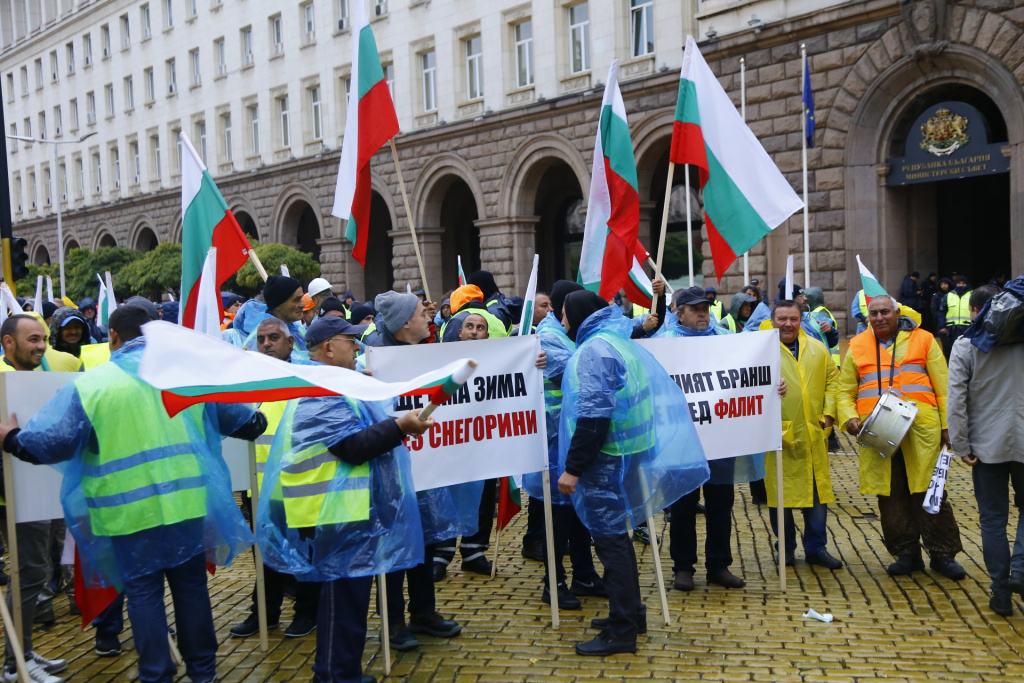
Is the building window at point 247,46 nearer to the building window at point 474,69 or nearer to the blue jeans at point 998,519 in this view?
the building window at point 474,69

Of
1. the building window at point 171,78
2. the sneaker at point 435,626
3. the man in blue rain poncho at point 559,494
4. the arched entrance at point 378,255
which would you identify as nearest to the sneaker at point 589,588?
the man in blue rain poncho at point 559,494

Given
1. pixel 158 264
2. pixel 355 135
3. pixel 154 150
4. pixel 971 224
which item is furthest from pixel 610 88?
pixel 154 150

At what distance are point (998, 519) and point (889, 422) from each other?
86cm

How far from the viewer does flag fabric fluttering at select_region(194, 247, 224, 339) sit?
211 inches

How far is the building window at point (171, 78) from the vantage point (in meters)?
41.7

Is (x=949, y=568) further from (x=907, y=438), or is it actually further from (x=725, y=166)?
(x=725, y=166)

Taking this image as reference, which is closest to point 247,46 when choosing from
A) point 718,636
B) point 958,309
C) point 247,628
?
point 958,309

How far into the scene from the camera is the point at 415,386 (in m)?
4.00

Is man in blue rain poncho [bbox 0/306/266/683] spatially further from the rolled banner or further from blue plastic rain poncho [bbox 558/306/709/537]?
blue plastic rain poncho [bbox 558/306/709/537]

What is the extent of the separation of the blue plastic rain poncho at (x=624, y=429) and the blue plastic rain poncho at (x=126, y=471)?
1911mm

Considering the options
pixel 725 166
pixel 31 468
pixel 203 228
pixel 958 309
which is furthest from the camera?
pixel 958 309

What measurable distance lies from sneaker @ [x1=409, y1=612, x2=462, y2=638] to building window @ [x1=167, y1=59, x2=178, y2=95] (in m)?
40.4

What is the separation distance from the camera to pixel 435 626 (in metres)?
5.57

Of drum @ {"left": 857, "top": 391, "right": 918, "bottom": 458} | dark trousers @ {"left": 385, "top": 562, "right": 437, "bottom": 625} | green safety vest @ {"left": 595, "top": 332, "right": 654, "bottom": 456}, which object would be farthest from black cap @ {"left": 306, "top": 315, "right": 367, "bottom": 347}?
drum @ {"left": 857, "top": 391, "right": 918, "bottom": 458}
